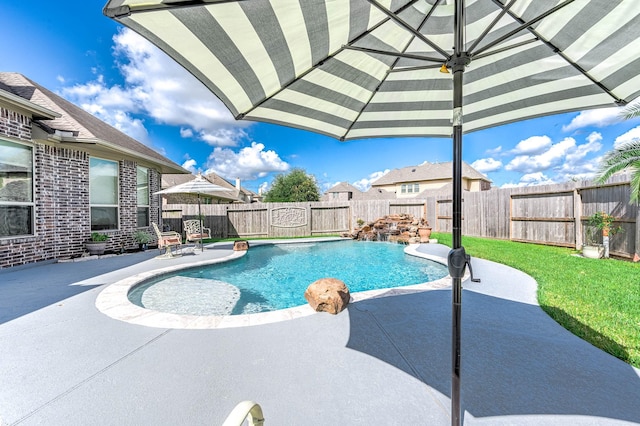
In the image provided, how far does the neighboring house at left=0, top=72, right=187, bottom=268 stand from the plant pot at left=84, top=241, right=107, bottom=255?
0.61ft

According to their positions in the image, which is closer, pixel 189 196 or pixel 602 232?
pixel 602 232

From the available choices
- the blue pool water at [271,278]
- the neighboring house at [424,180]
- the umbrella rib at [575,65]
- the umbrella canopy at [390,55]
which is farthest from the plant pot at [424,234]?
the neighboring house at [424,180]

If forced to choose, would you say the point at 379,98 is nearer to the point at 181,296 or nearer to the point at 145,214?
the point at 181,296

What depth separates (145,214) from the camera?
10.3 m

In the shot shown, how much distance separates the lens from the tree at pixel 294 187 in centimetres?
3691

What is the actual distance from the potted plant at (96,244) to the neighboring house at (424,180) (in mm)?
33312

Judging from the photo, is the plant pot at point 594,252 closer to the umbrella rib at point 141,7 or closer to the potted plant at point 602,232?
the potted plant at point 602,232

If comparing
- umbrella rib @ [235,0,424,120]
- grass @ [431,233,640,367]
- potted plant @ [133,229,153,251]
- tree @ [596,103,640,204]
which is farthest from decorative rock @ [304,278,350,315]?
potted plant @ [133,229,153,251]

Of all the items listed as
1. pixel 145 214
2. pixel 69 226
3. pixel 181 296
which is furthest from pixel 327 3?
pixel 145 214

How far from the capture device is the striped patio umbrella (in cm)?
171

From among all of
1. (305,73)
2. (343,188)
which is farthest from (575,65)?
(343,188)

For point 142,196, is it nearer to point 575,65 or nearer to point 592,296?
point 575,65

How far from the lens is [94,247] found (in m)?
7.73

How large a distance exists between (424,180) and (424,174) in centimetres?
99
